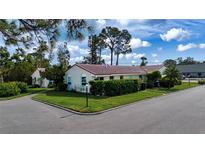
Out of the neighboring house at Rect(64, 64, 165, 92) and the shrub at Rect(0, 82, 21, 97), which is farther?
the neighboring house at Rect(64, 64, 165, 92)

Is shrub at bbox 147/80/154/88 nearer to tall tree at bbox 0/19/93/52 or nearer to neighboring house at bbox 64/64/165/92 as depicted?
neighboring house at bbox 64/64/165/92

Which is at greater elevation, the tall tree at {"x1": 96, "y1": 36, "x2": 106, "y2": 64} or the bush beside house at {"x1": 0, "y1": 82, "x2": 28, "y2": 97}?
the tall tree at {"x1": 96, "y1": 36, "x2": 106, "y2": 64}

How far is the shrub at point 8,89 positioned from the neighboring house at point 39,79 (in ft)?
32.6

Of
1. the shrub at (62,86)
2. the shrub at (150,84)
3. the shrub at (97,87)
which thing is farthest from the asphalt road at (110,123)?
the shrub at (150,84)

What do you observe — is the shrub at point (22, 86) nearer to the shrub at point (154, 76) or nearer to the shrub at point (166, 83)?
the shrub at point (154, 76)

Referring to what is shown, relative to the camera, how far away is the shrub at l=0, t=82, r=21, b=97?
20538 mm

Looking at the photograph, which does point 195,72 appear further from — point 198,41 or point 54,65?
point 198,41

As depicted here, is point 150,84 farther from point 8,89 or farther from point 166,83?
point 8,89

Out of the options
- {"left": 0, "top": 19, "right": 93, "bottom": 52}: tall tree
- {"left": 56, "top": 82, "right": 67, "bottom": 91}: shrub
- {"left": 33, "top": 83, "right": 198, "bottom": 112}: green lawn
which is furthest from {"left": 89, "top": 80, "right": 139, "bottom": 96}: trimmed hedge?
{"left": 0, "top": 19, "right": 93, "bottom": 52}: tall tree

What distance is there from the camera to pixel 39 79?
1302 inches

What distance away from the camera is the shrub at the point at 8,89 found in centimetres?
2054

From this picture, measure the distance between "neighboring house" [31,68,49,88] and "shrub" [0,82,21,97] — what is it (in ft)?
32.6

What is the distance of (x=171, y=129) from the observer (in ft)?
24.5

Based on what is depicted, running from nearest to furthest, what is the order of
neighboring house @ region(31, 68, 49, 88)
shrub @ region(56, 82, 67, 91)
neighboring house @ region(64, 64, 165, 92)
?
neighboring house @ region(64, 64, 165, 92) < shrub @ region(56, 82, 67, 91) < neighboring house @ region(31, 68, 49, 88)
